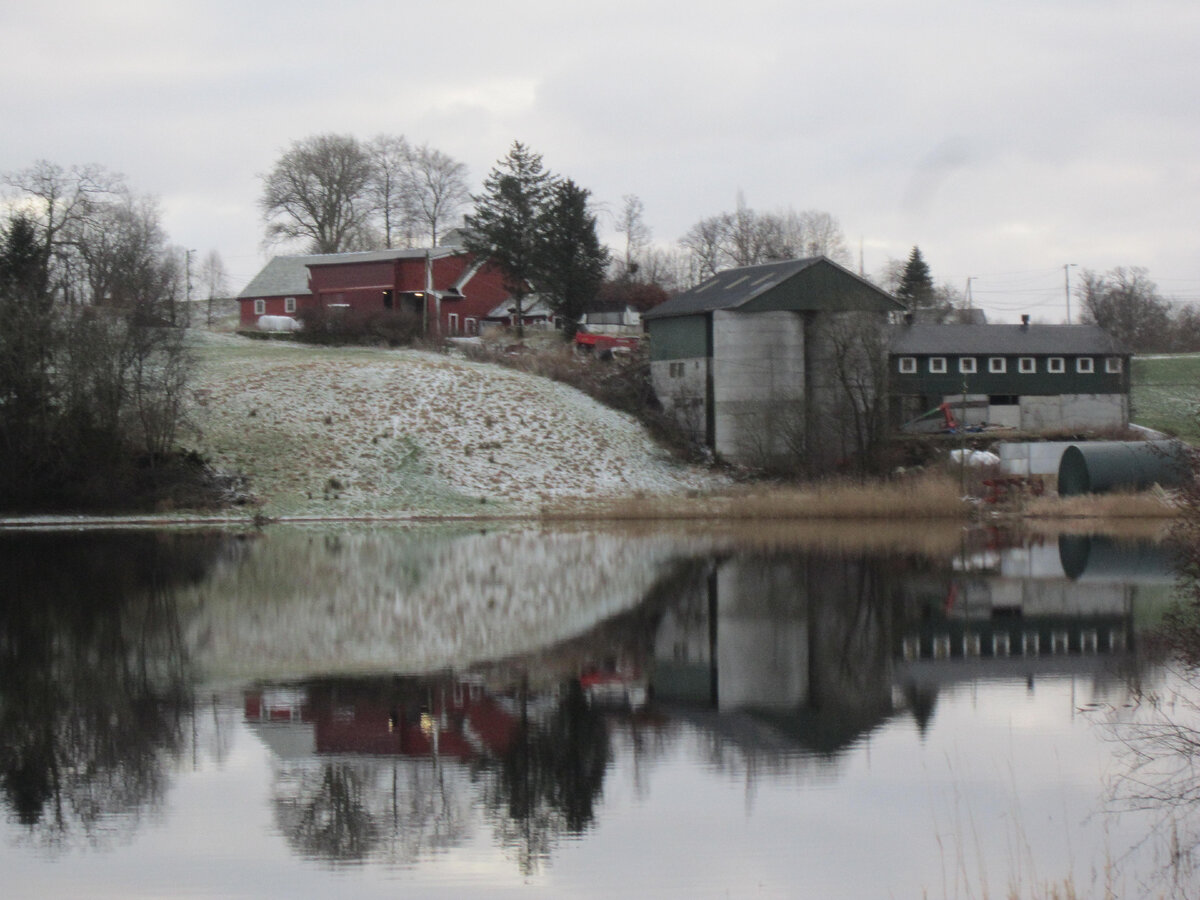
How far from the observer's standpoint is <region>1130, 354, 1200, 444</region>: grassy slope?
67500mm

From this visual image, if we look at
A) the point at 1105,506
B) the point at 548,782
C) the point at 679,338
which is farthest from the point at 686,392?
the point at 548,782

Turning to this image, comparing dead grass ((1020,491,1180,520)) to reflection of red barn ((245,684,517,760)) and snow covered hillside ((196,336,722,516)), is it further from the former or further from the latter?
reflection of red barn ((245,684,517,760))

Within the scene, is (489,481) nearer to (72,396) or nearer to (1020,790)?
(72,396)

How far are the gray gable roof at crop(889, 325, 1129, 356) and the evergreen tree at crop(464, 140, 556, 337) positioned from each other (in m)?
19.2

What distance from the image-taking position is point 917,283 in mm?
103000

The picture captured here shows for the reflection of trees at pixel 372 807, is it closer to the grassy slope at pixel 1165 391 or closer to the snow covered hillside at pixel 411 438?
the snow covered hillside at pixel 411 438

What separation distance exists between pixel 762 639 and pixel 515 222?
53783 millimetres

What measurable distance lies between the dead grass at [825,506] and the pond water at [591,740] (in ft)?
53.7

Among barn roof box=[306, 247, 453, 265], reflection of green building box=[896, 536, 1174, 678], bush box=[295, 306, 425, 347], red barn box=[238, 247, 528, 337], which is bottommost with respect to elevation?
reflection of green building box=[896, 536, 1174, 678]

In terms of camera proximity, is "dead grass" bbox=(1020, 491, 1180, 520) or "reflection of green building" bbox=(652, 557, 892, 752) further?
"dead grass" bbox=(1020, 491, 1180, 520)

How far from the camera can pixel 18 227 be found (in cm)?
5566

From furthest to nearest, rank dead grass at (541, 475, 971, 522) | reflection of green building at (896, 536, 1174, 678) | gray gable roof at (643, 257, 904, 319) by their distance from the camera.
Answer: gray gable roof at (643, 257, 904, 319), dead grass at (541, 475, 971, 522), reflection of green building at (896, 536, 1174, 678)

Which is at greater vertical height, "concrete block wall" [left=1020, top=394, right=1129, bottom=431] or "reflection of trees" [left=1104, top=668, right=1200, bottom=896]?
"concrete block wall" [left=1020, top=394, right=1129, bottom=431]

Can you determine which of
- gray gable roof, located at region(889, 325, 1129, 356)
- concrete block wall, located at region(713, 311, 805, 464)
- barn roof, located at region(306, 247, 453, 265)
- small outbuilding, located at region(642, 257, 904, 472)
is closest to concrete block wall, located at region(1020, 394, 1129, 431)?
gray gable roof, located at region(889, 325, 1129, 356)
